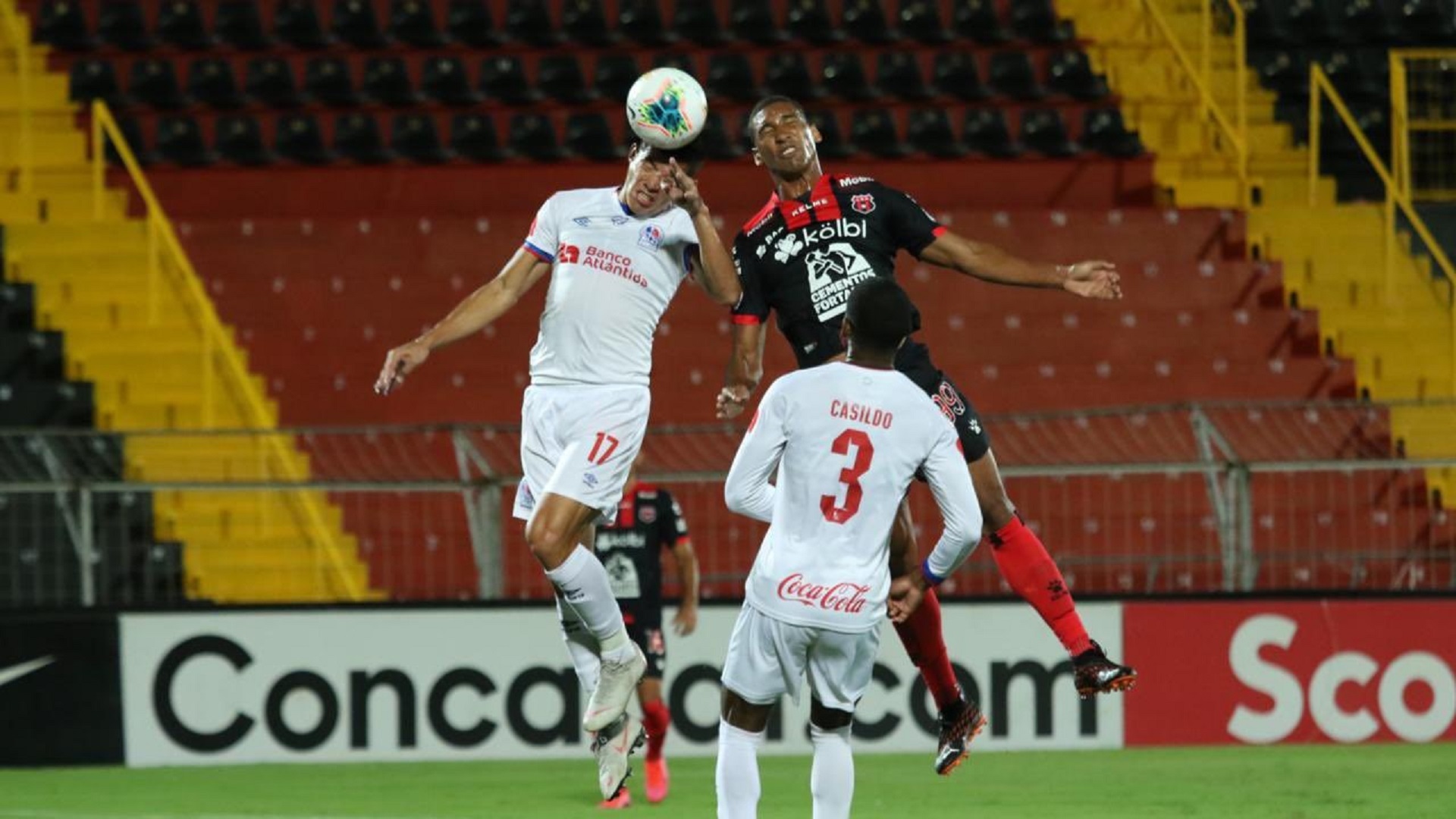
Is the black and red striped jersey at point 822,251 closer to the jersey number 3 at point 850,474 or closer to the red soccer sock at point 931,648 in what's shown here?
the red soccer sock at point 931,648

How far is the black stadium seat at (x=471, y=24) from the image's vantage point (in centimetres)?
A: 1934

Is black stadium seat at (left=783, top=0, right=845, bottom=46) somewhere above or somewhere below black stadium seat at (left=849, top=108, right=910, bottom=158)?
above

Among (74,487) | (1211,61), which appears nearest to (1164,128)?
(1211,61)

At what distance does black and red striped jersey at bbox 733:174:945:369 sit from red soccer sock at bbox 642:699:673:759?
3025mm

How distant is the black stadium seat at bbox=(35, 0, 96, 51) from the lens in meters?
19.0

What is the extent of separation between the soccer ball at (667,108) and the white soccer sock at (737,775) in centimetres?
204

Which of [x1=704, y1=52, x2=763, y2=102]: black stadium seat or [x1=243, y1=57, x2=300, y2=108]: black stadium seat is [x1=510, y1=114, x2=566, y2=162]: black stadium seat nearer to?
[x1=704, y1=52, x2=763, y2=102]: black stadium seat

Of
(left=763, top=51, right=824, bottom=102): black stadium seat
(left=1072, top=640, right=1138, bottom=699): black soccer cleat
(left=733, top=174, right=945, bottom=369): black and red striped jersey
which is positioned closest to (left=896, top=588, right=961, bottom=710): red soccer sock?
(left=1072, top=640, right=1138, bottom=699): black soccer cleat

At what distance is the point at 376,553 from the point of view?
1376cm

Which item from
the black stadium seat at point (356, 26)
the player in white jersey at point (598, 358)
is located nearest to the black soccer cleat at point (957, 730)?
the player in white jersey at point (598, 358)

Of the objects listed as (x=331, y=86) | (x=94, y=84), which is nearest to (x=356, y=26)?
(x=331, y=86)

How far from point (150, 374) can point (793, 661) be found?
10115 mm

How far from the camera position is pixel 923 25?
19609 mm

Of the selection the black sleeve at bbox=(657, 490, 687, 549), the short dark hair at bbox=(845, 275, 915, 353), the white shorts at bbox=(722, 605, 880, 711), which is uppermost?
the short dark hair at bbox=(845, 275, 915, 353)
